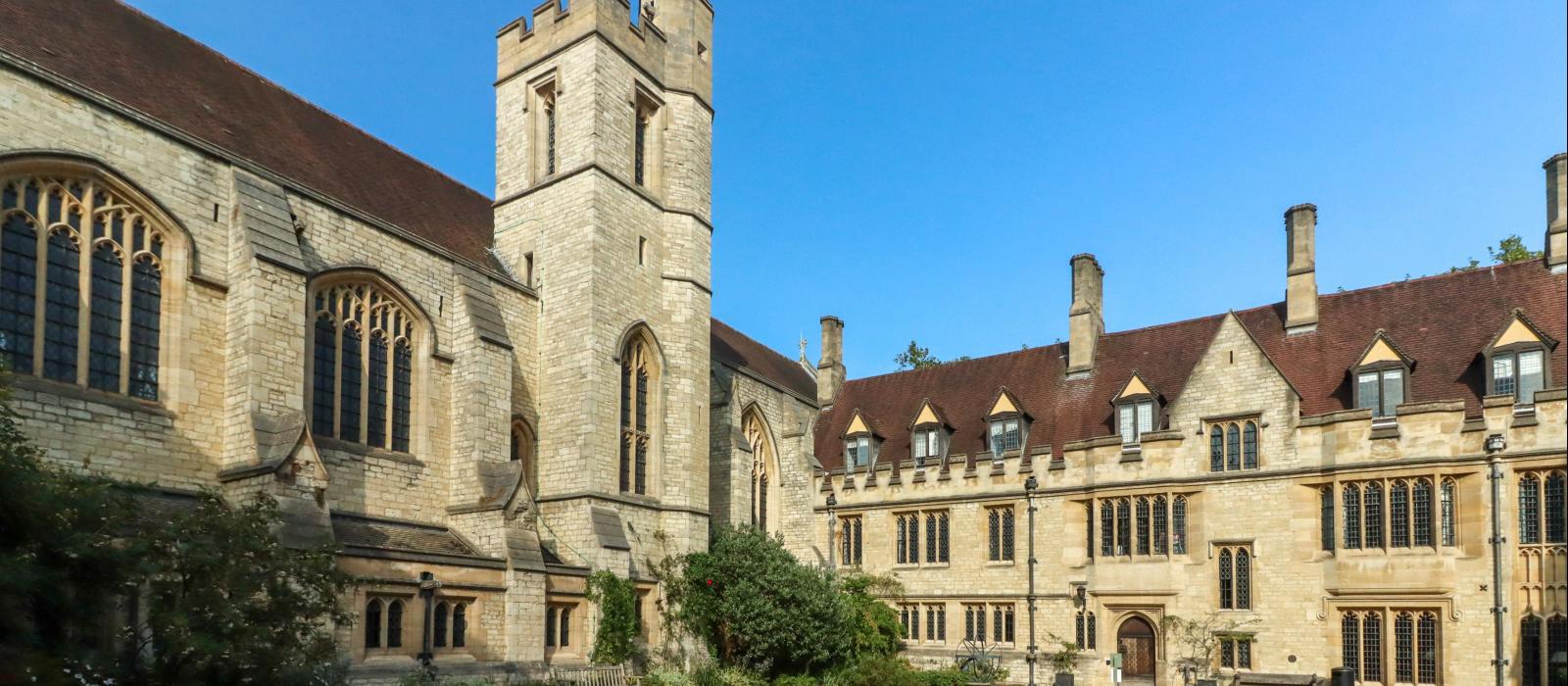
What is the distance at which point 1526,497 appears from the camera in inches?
958

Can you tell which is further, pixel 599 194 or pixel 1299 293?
pixel 1299 293

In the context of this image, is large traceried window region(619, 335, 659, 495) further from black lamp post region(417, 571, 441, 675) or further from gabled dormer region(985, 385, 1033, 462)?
gabled dormer region(985, 385, 1033, 462)

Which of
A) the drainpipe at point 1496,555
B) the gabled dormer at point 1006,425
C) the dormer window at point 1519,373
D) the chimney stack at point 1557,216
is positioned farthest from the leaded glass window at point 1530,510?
the gabled dormer at point 1006,425

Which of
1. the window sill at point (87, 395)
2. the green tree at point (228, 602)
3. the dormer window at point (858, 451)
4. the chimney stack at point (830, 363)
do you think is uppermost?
the chimney stack at point (830, 363)

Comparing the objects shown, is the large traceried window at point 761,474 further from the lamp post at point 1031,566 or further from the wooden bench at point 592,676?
the wooden bench at point 592,676

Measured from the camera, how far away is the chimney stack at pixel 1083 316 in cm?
3347

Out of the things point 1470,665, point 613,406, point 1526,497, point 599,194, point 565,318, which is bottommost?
point 1470,665

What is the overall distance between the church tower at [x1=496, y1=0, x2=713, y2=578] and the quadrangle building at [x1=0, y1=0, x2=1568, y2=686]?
9 cm

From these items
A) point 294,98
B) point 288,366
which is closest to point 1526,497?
point 288,366

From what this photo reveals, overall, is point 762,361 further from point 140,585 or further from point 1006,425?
point 140,585

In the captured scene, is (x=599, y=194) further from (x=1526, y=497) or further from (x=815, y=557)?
(x=1526, y=497)

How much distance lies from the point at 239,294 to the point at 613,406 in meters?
8.45

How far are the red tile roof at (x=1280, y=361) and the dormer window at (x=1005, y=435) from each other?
425mm

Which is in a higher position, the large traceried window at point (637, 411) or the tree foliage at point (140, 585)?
the large traceried window at point (637, 411)
